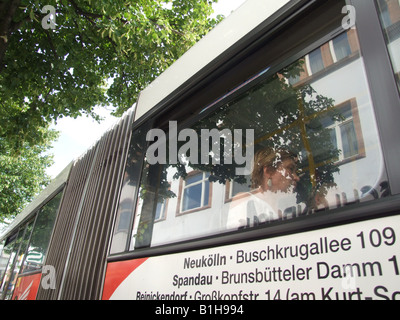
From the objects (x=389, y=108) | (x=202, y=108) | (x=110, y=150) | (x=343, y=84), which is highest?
(x=110, y=150)

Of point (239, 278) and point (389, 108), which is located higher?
point (389, 108)

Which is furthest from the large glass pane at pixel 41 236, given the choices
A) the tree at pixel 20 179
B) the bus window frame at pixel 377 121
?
the tree at pixel 20 179

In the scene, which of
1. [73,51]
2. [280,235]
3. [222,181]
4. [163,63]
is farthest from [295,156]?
[73,51]

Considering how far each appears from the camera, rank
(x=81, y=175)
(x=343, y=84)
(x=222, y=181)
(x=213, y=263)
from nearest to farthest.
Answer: (x=343, y=84), (x=213, y=263), (x=222, y=181), (x=81, y=175)

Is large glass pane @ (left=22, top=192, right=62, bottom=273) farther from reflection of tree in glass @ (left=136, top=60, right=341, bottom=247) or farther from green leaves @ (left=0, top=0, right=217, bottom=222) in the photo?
reflection of tree in glass @ (left=136, top=60, right=341, bottom=247)

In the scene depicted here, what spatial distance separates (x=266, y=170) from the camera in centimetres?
126

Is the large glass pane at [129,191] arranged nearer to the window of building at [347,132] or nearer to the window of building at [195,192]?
the window of building at [195,192]

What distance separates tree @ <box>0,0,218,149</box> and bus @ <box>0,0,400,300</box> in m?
3.15

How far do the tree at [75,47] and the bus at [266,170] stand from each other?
3150mm

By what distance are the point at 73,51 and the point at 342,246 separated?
6029 millimetres

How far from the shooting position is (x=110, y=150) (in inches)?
106

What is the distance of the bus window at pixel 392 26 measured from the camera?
3.05ft

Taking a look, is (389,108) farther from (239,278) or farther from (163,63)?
(163,63)

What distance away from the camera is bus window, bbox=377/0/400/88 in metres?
0.93
